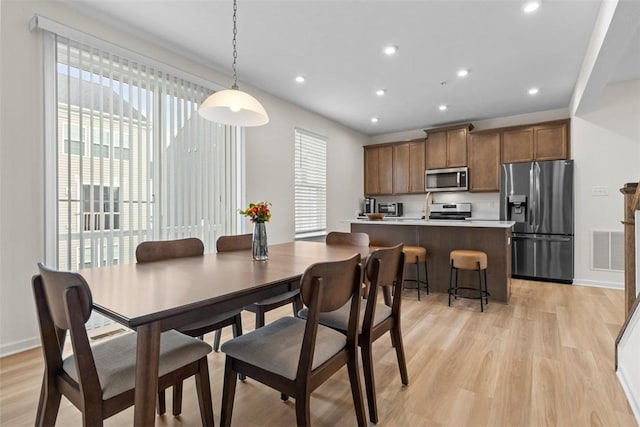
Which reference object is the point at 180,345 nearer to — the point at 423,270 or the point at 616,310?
the point at 423,270

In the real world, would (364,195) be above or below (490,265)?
above

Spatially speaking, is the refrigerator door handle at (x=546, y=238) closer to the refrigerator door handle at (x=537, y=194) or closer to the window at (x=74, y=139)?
the refrigerator door handle at (x=537, y=194)

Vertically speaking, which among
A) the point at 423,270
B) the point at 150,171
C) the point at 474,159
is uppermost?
the point at 474,159

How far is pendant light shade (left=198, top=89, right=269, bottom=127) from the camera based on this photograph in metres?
1.97

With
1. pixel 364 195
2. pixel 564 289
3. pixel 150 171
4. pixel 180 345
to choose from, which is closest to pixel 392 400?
pixel 180 345

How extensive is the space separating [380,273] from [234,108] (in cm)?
135

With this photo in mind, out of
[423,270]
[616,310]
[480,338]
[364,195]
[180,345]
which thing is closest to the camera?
[180,345]

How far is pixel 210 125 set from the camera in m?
3.52

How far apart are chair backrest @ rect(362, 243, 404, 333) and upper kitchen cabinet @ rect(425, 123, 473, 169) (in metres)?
4.28

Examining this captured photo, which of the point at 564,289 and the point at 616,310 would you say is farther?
the point at 564,289

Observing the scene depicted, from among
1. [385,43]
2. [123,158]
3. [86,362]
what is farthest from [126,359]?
[385,43]

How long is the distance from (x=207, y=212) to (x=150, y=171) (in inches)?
29.0

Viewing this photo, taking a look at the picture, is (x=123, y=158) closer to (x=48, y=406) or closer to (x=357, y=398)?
(x=48, y=406)

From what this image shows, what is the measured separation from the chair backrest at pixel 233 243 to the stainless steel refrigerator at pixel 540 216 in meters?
4.11
